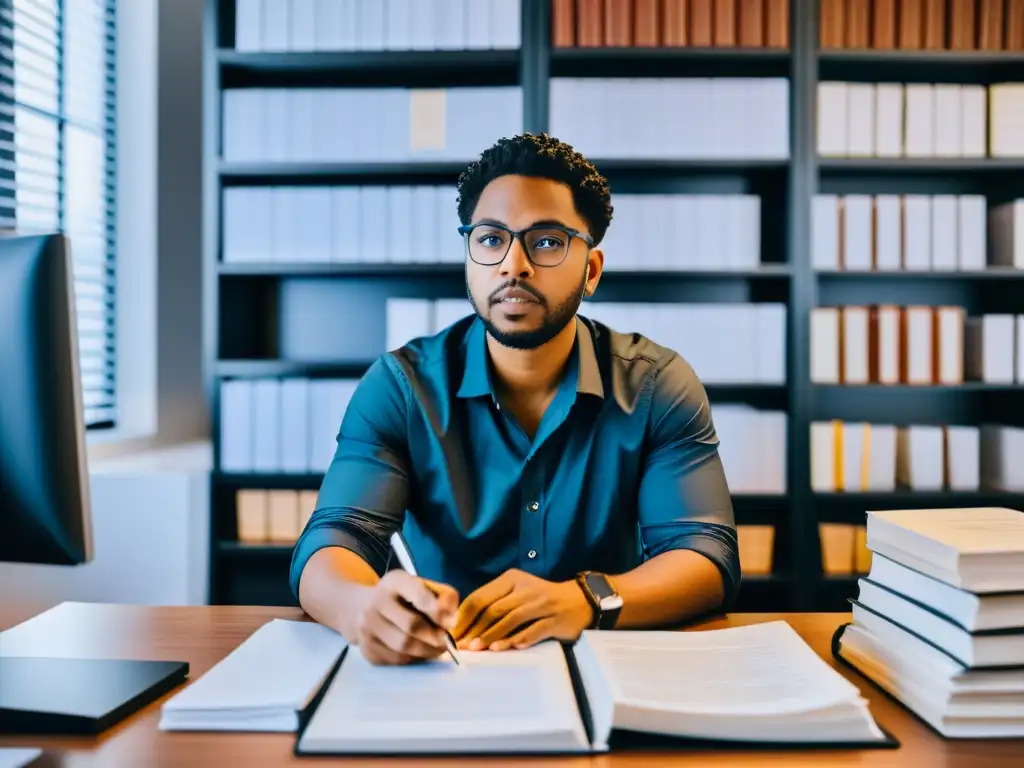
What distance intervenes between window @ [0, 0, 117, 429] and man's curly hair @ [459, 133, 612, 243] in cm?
135

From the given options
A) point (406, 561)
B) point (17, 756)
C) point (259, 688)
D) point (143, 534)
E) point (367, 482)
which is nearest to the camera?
point (17, 756)

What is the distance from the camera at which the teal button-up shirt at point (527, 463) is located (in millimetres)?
1379

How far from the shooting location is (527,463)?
139 centimetres

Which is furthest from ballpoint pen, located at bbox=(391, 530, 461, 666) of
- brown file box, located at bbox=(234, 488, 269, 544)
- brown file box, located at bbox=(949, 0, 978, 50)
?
brown file box, located at bbox=(949, 0, 978, 50)

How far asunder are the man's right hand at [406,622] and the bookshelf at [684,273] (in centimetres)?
167

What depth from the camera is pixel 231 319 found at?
2.56 meters

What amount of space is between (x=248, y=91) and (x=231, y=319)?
683 mm

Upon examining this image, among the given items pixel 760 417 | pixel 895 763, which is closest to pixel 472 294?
pixel 895 763

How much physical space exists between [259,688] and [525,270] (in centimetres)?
80

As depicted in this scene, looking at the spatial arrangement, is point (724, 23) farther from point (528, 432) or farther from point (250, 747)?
point (250, 747)

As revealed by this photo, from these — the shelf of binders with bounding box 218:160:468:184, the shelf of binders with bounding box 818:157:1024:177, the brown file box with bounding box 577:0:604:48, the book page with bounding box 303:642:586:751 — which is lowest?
the book page with bounding box 303:642:586:751

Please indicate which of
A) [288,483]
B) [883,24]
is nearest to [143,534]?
[288,483]

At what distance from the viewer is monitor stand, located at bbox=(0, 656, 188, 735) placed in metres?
0.74

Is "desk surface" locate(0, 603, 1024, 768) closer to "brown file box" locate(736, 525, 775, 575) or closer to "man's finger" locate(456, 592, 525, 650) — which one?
"man's finger" locate(456, 592, 525, 650)
